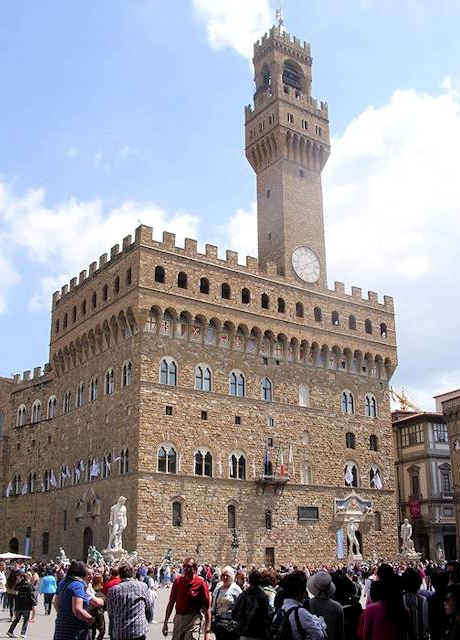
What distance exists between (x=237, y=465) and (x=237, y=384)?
4362mm

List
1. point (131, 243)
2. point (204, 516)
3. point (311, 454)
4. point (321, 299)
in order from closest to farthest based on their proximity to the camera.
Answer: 1. point (204, 516)
2. point (131, 243)
3. point (311, 454)
4. point (321, 299)

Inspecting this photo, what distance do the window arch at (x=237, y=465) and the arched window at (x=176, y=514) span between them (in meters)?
3.63

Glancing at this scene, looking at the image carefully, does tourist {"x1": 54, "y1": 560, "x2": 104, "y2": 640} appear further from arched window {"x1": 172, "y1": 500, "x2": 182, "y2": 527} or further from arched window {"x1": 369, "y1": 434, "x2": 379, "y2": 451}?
arched window {"x1": 369, "y1": 434, "x2": 379, "y2": 451}

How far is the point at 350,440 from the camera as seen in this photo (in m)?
44.1

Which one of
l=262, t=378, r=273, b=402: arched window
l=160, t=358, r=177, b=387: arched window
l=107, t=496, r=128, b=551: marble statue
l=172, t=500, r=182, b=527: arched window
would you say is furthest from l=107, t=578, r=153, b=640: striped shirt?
l=262, t=378, r=273, b=402: arched window

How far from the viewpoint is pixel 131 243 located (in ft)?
128

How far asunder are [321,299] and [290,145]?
10.1 meters

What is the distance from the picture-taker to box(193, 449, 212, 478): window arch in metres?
37.3

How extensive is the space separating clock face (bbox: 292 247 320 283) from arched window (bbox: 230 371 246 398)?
799cm

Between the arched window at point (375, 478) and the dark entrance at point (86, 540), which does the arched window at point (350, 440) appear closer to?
the arched window at point (375, 478)

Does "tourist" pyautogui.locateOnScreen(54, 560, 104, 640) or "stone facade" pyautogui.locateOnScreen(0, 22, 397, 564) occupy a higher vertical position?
"stone facade" pyautogui.locateOnScreen(0, 22, 397, 564)

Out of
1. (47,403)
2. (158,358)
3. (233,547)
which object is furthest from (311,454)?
(47,403)

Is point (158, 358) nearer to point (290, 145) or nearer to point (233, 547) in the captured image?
point (233, 547)

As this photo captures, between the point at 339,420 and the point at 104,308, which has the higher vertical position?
the point at 104,308
